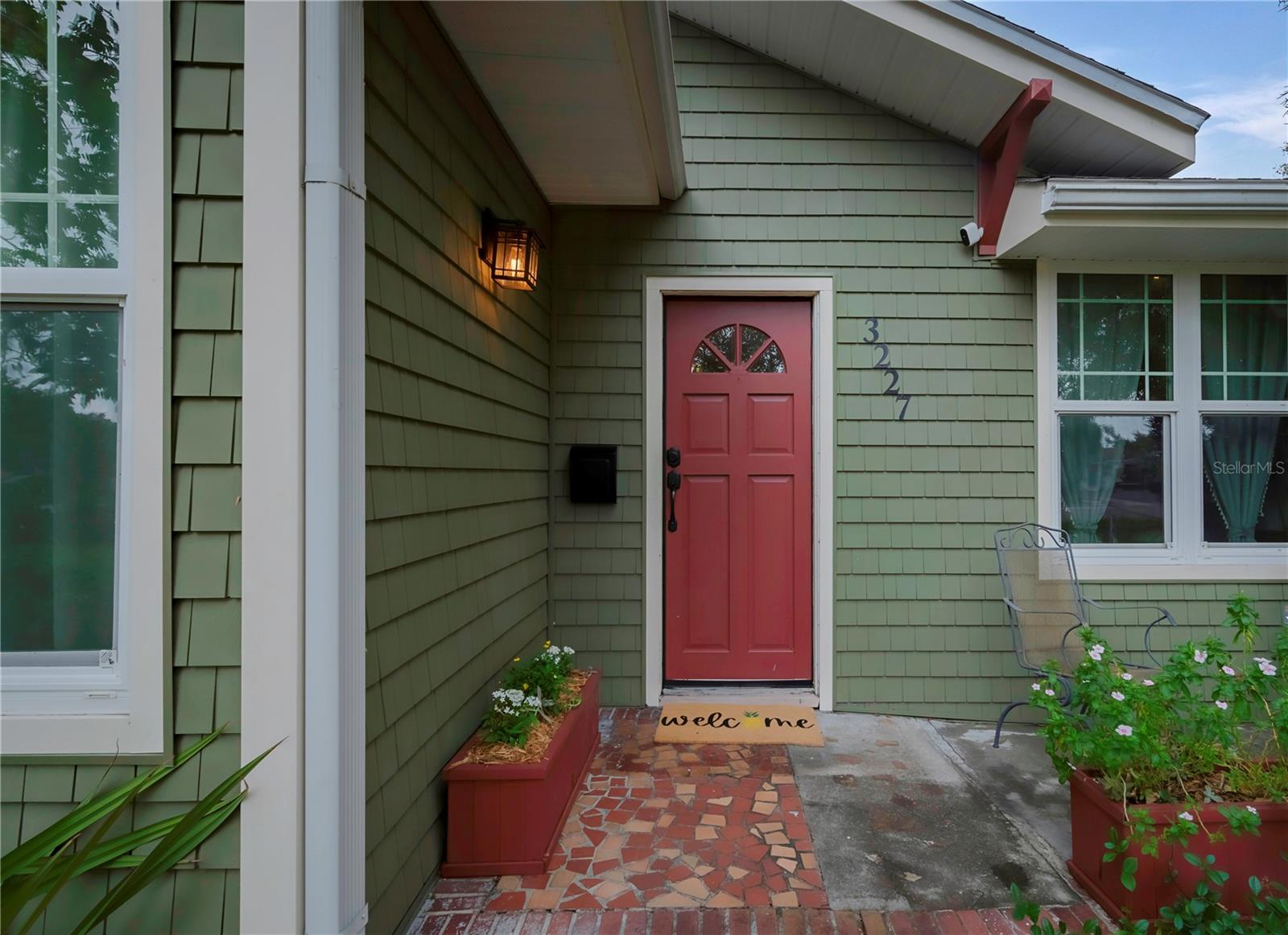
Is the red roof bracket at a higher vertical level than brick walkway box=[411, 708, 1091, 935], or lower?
higher

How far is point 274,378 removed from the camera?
126 centimetres

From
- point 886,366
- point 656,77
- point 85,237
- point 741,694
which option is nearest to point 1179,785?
point 741,694

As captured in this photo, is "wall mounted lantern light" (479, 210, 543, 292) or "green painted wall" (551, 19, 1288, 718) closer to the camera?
"wall mounted lantern light" (479, 210, 543, 292)

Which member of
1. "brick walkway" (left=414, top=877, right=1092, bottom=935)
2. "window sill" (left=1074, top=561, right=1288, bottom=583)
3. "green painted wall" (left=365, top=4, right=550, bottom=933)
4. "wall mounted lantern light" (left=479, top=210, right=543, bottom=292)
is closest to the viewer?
"green painted wall" (left=365, top=4, right=550, bottom=933)

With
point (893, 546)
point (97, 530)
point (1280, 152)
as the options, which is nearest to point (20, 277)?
point (97, 530)

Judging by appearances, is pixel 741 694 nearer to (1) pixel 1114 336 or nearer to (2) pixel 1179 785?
(2) pixel 1179 785

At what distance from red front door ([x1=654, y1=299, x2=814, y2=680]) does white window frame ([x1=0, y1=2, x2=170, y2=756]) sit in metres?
2.09

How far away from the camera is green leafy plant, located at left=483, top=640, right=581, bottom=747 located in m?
1.88

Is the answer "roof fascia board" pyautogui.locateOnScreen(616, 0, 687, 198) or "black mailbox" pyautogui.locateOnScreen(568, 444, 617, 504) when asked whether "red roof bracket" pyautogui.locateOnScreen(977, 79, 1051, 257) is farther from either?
"black mailbox" pyautogui.locateOnScreen(568, 444, 617, 504)

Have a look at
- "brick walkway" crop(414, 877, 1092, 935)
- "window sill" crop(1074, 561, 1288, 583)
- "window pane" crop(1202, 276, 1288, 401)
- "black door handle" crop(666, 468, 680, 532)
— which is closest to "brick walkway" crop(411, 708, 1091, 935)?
"brick walkway" crop(414, 877, 1092, 935)

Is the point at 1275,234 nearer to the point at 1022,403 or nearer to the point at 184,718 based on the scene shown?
the point at 1022,403

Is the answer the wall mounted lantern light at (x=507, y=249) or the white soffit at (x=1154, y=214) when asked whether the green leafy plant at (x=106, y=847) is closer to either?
the wall mounted lantern light at (x=507, y=249)

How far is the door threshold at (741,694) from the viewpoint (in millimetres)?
2924

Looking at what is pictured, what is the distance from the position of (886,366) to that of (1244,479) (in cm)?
176
